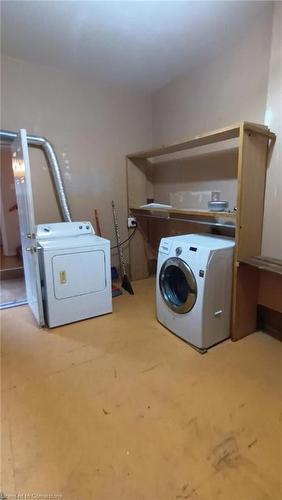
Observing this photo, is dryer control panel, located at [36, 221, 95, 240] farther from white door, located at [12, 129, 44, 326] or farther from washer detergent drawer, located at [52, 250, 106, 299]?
washer detergent drawer, located at [52, 250, 106, 299]

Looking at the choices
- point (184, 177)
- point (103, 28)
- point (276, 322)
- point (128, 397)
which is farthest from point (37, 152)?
point (276, 322)

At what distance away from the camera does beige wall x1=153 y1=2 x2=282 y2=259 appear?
6.91ft

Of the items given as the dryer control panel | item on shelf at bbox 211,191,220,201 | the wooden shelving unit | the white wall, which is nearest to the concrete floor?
the wooden shelving unit

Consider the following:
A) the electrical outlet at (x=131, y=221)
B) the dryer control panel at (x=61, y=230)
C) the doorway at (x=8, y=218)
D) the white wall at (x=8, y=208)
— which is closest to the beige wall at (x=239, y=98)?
the electrical outlet at (x=131, y=221)

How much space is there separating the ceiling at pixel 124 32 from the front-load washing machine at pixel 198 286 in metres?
1.83

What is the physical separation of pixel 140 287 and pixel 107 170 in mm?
1689

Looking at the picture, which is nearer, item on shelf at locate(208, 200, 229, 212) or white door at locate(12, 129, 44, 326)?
white door at locate(12, 129, 44, 326)

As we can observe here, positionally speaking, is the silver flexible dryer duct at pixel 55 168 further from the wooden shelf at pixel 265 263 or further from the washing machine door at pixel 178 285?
the wooden shelf at pixel 265 263

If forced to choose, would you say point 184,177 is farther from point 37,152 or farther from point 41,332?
point 41,332

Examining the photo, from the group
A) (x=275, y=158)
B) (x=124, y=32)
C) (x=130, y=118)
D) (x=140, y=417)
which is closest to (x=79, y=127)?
(x=130, y=118)

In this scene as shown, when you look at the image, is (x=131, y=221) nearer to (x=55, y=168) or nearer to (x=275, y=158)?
(x=55, y=168)

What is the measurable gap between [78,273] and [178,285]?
99cm

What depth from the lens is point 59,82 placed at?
9.96 feet

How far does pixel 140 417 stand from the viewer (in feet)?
4.99
